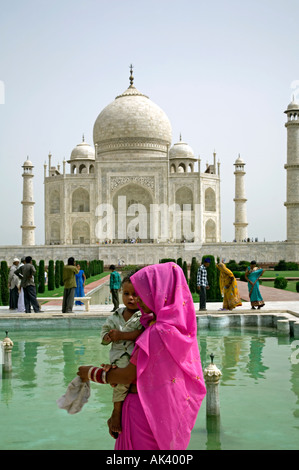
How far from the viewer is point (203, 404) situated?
3648 millimetres

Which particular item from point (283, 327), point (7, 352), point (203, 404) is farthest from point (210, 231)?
point (203, 404)

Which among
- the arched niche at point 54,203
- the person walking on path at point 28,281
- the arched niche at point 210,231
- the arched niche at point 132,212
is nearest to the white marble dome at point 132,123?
the arched niche at point 132,212

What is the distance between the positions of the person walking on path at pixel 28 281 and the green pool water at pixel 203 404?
1293 mm

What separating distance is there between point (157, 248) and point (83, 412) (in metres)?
17.8

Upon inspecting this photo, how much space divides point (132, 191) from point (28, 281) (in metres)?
21.1

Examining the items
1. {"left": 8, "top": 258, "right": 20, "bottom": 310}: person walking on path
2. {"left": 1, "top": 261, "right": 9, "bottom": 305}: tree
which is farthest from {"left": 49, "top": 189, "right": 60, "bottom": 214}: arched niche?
{"left": 8, "top": 258, "right": 20, "bottom": 310}: person walking on path

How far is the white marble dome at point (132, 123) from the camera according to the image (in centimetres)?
2861

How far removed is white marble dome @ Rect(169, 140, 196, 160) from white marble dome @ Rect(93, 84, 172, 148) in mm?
566

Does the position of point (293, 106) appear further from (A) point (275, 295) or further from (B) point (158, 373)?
(B) point (158, 373)

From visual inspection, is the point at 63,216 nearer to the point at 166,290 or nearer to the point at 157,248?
the point at 157,248

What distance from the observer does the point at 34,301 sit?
295 inches

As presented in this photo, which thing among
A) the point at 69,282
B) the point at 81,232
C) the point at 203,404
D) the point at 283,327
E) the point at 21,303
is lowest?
the point at 203,404

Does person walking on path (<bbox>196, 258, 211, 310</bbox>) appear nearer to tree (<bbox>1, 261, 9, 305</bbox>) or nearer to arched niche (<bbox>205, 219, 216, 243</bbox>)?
tree (<bbox>1, 261, 9, 305</bbox>)
